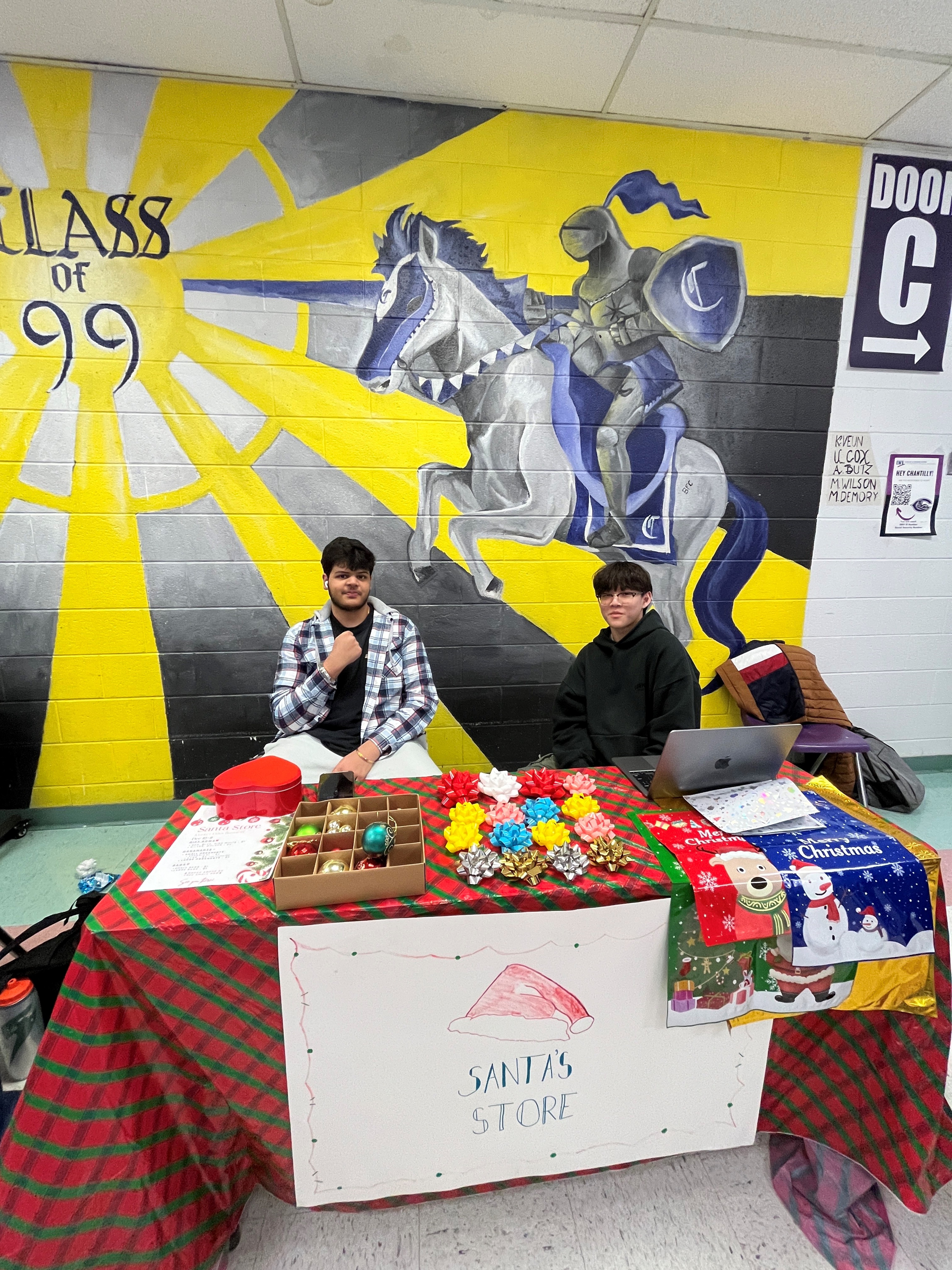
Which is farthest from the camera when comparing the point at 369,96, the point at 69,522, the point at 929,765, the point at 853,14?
the point at 929,765

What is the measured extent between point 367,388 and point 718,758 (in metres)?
2.08

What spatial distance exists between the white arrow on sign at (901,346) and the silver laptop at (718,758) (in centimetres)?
242

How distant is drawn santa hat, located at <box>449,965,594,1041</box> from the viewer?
43.3 inches

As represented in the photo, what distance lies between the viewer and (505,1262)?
3.79 feet

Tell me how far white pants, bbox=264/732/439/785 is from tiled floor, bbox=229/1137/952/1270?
1.04 meters

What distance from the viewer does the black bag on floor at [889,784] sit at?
2812 mm

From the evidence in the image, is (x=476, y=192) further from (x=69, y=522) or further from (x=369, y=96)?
(x=69, y=522)

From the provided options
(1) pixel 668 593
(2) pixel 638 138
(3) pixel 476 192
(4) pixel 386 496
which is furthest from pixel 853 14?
(4) pixel 386 496

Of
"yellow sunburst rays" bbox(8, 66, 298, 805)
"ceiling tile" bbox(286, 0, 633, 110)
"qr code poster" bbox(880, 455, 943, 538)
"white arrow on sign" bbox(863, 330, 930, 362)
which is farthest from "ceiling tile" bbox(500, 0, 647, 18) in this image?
"qr code poster" bbox(880, 455, 943, 538)

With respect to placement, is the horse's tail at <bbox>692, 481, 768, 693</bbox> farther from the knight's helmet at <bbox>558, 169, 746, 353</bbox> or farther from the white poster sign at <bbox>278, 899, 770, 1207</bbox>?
the white poster sign at <bbox>278, 899, 770, 1207</bbox>

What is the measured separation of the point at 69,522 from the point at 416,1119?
253 cm

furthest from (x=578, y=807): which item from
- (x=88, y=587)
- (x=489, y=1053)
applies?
(x=88, y=587)

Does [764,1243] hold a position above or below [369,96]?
below

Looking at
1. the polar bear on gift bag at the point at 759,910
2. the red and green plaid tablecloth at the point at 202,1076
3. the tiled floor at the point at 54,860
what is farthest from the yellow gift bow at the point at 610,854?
the tiled floor at the point at 54,860
